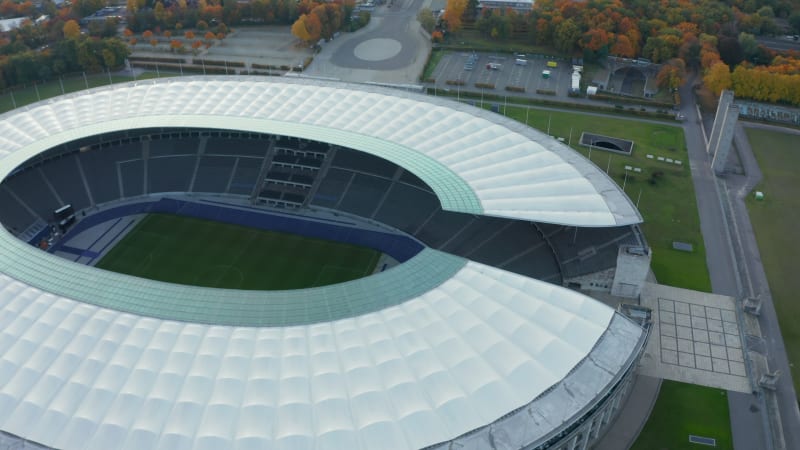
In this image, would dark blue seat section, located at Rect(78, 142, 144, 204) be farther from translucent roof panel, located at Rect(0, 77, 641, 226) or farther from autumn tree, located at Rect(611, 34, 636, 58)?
autumn tree, located at Rect(611, 34, 636, 58)

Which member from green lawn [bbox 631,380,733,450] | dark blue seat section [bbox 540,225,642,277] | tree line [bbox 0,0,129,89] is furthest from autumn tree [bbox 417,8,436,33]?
green lawn [bbox 631,380,733,450]

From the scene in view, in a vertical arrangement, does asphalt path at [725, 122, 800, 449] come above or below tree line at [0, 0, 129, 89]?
below

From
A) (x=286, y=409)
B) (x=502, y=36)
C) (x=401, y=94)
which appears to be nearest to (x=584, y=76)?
(x=502, y=36)

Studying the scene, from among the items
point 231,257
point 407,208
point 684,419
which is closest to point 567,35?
point 407,208

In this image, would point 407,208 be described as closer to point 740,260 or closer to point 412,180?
point 412,180

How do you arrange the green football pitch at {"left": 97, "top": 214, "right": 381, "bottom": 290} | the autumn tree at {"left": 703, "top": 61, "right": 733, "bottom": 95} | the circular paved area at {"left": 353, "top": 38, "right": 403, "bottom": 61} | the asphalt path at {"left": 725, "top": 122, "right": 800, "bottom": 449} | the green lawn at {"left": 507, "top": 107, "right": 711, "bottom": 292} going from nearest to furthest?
the asphalt path at {"left": 725, "top": 122, "right": 800, "bottom": 449}, the green football pitch at {"left": 97, "top": 214, "right": 381, "bottom": 290}, the green lawn at {"left": 507, "top": 107, "right": 711, "bottom": 292}, the autumn tree at {"left": 703, "top": 61, "right": 733, "bottom": 95}, the circular paved area at {"left": 353, "top": 38, "right": 403, "bottom": 61}
